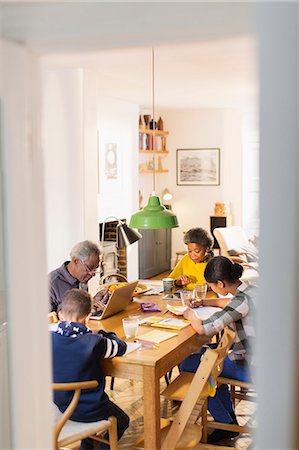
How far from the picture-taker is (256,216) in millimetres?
1107

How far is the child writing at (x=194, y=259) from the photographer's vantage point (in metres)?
4.14

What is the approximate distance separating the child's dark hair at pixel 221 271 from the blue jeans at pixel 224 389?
1.68ft

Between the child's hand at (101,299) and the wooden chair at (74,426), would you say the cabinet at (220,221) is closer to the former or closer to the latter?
the child's hand at (101,299)

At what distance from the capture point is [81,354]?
2643 millimetres

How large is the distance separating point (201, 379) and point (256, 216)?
66.9 inches

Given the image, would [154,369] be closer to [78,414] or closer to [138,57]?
[78,414]

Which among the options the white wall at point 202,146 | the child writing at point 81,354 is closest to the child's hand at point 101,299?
the child writing at point 81,354

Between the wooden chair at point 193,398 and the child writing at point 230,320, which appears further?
the child writing at point 230,320

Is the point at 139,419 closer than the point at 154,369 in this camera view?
No

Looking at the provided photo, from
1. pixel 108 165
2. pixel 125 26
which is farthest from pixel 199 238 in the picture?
pixel 125 26

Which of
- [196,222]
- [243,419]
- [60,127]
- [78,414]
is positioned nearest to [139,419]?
[243,419]
